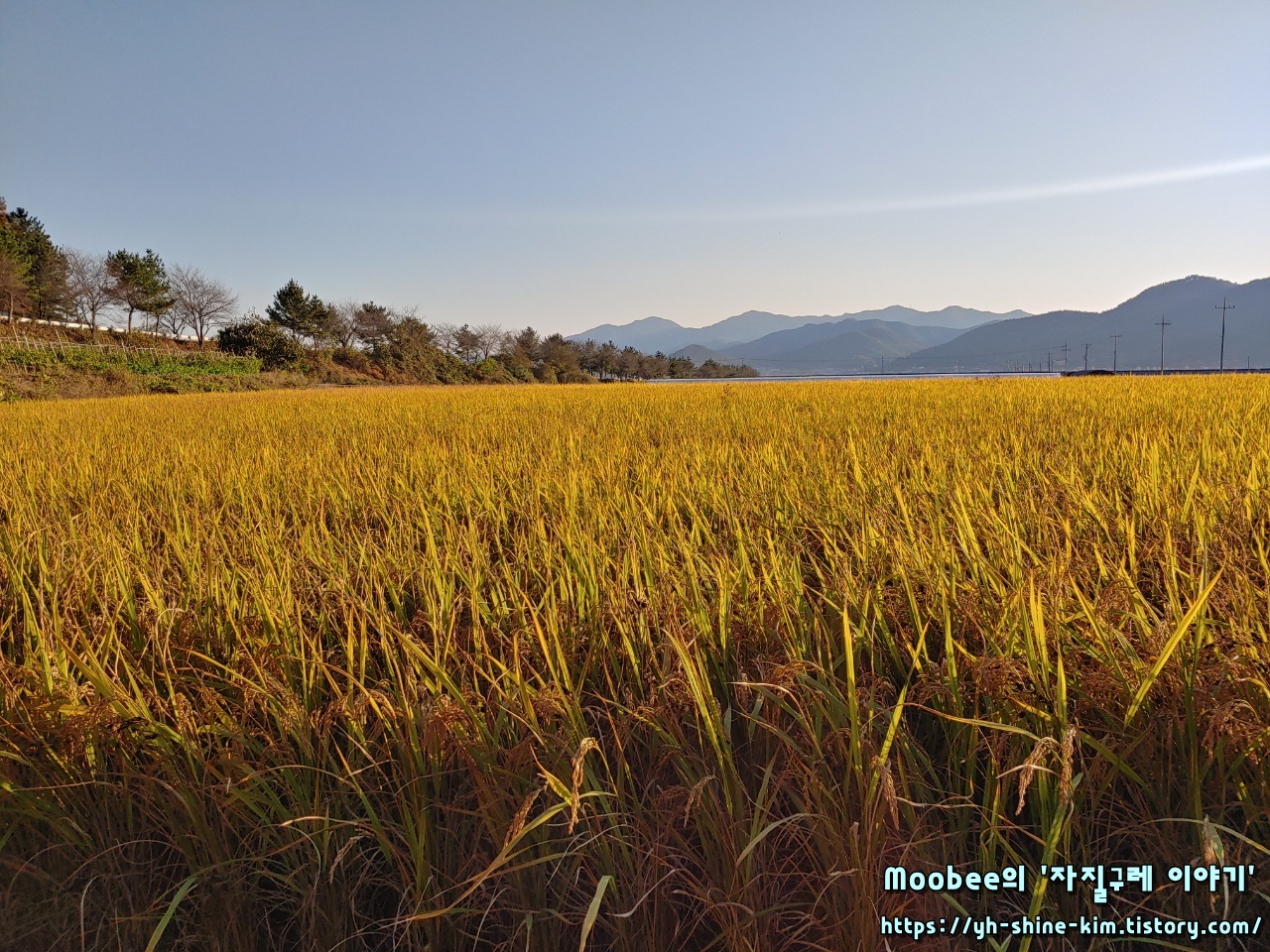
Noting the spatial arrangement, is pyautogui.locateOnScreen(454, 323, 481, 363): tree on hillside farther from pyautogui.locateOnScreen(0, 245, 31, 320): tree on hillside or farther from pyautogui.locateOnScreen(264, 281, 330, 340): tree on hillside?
pyautogui.locateOnScreen(0, 245, 31, 320): tree on hillside

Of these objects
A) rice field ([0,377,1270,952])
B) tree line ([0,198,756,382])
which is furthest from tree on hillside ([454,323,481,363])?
rice field ([0,377,1270,952])

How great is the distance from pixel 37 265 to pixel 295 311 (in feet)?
47.0

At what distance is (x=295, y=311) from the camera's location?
48.8m

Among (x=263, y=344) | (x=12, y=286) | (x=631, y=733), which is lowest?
(x=631, y=733)

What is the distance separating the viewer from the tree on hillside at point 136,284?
48469mm

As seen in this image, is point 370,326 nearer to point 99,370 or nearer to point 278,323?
point 278,323

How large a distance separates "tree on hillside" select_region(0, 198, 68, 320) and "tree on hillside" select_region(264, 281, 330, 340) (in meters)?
11.9

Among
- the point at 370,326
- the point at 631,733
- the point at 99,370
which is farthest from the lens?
the point at 370,326

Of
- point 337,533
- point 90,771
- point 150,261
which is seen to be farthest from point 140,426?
point 150,261

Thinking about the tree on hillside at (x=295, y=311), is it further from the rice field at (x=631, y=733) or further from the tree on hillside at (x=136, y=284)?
the rice field at (x=631, y=733)

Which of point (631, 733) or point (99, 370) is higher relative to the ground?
point (99, 370)

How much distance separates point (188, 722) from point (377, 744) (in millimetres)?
348

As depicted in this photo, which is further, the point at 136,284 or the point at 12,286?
the point at 136,284

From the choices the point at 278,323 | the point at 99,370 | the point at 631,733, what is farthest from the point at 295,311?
the point at 631,733
